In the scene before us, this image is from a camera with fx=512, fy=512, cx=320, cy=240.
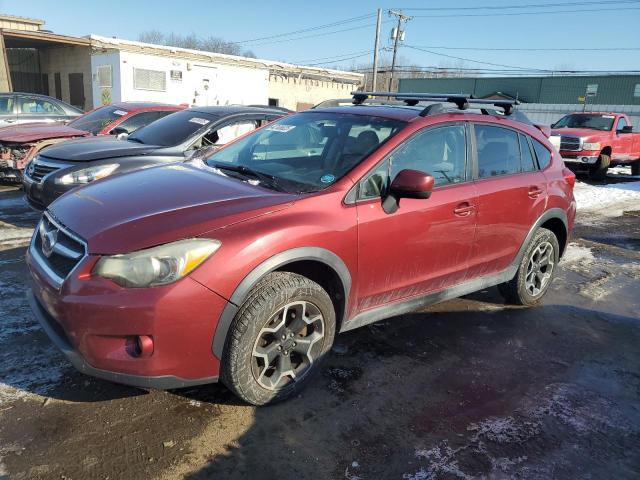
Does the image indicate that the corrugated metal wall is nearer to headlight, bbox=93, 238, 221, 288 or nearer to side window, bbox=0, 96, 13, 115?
side window, bbox=0, 96, 13, 115

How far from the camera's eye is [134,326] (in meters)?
2.44

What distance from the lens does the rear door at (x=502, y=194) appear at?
395 centimetres

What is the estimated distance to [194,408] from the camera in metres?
2.92

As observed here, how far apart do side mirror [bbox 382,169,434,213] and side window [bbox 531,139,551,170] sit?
194 centimetres

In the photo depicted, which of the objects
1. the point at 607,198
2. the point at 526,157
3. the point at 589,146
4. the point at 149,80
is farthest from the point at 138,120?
the point at 149,80

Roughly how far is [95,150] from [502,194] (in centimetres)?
457

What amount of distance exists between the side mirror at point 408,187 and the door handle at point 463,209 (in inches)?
21.7

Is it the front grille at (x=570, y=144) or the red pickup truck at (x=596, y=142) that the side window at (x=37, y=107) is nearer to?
→ the red pickup truck at (x=596, y=142)

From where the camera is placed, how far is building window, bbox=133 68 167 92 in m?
20.9

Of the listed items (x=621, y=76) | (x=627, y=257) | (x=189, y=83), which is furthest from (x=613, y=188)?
(x=621, y=76)

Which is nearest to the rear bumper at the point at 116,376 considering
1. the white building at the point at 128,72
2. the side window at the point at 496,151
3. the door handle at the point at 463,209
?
the door handle at the point at 463,209

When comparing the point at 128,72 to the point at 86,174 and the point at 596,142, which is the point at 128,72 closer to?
the point at 86,174

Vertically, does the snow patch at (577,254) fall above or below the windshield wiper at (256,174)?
below

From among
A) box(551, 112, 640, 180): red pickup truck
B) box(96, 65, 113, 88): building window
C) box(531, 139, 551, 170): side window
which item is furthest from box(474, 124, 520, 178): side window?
box(96, 65, 113, 88): building window
